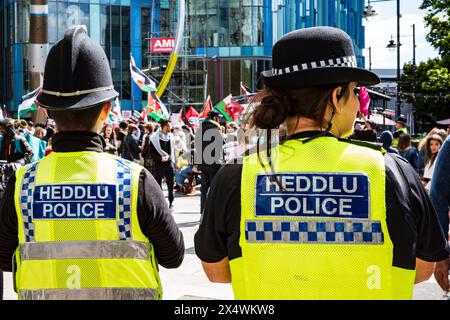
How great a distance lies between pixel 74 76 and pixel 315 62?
1.04m

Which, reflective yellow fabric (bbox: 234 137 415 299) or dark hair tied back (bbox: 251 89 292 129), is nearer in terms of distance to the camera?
reflective yellow fabric (bbox: 234 137 415 299)

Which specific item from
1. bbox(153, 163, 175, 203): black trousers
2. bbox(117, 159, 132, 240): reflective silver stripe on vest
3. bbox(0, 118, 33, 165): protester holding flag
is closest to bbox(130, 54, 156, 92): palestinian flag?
bbox(153, 163, 175, 203): black trousers

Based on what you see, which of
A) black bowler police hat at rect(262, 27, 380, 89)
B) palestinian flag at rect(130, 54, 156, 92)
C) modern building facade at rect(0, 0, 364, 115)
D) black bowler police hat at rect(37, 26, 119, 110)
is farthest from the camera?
modern building facade at rect(0, 0, 364, 115)

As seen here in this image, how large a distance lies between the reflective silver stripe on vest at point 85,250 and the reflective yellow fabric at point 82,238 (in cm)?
1

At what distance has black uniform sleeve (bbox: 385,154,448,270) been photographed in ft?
6.57

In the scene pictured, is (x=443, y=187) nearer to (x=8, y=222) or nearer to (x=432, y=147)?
(x=8, y=222)

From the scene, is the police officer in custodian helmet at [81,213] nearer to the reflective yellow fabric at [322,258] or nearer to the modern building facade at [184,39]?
the reflective yellow fabric at [322,258]

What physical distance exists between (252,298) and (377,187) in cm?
55

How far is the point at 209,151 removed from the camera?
37.2ft

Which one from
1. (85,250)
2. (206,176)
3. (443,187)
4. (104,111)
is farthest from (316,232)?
(206,176)

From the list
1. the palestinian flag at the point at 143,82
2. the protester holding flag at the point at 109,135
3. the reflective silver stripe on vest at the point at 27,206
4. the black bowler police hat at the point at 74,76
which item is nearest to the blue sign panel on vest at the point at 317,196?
the black bowler police hat at the point at 74,76

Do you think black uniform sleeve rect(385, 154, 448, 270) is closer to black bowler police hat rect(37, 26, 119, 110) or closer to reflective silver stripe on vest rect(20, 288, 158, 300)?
reflective silver stripe on vest rect(20, 288, 158, 300)

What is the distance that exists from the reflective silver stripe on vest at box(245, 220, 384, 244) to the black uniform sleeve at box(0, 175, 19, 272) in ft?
3.46
